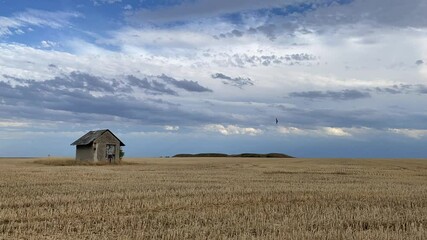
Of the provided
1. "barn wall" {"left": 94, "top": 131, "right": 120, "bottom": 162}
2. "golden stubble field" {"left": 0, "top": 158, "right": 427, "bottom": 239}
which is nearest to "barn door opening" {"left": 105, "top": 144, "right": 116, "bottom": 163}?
"barn wall" {"left": 94, "top": 131, "right": 120, "bottom": 162}

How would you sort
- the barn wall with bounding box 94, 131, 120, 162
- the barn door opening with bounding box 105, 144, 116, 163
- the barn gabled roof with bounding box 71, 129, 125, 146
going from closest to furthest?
1. the barn wall with bounding box 94, 131, 120, 162
2. the barn gabled roof with bounding box 71, 129, 125, 146
3. the barn door opening with bounding box 105, 144, 116, 163

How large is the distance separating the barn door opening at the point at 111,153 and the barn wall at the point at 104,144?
0.30 m

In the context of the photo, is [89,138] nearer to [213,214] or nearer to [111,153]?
[111,153]

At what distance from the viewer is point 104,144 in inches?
2522

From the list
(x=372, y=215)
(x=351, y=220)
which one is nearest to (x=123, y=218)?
(x=351, y=220)

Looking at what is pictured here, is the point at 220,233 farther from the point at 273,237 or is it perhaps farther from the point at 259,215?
the point at 259,215

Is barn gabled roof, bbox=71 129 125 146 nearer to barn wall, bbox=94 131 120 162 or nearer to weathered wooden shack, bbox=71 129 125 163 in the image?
weathered wooden shack, bbox=71 129 125 163

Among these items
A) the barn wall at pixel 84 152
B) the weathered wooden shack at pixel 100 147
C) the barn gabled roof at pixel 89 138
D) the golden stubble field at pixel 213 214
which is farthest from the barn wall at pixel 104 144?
the golden stubble field at pixel 213 214

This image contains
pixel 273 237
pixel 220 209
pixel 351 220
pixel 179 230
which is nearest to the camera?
pixel 273 237

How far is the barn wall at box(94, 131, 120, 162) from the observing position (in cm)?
6338

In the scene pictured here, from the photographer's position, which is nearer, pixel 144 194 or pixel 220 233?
pixel 220 233

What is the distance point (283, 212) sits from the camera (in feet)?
51.8

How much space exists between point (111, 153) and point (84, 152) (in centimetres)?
389

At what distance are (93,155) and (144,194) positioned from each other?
4464cm
